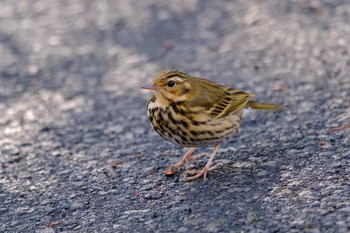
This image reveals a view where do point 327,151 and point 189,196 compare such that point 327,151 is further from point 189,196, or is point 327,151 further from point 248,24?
point 248,24

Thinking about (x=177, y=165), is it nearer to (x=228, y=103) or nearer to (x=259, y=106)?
(x=228, y=103)

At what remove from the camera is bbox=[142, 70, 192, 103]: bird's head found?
5.43 m

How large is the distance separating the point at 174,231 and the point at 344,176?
4.71ft

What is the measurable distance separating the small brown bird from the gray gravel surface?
324 millimetres

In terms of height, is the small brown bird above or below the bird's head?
below

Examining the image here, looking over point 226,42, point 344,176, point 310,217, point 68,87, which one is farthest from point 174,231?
point 226,42

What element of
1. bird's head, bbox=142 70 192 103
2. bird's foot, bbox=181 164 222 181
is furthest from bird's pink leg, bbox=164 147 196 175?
bird's head, bbox=142 70 192 103

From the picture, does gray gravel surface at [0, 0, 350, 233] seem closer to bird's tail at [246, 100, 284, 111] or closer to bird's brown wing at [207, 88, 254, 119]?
bird's tail at [246, 100, 284, 111]

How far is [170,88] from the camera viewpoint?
5434 mm

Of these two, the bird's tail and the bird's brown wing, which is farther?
the bird's tail

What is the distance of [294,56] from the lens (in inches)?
339

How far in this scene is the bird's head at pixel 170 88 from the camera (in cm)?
543

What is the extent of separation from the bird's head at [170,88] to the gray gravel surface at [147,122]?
0.68 meters

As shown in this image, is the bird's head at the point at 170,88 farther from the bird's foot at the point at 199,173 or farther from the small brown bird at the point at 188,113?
the bird's foot at the point at 199,173
